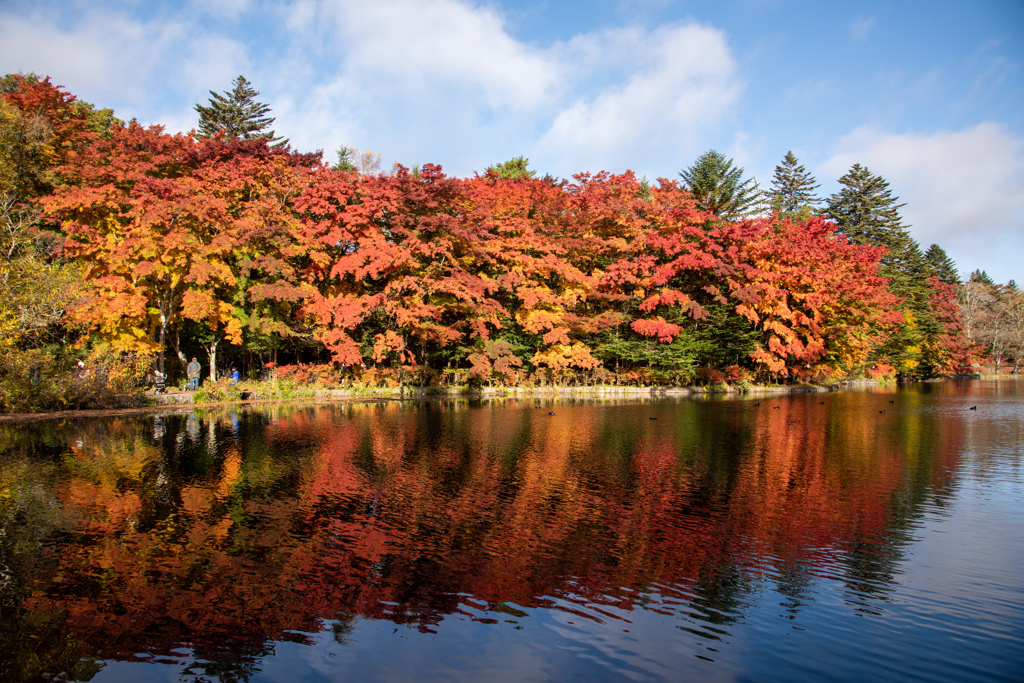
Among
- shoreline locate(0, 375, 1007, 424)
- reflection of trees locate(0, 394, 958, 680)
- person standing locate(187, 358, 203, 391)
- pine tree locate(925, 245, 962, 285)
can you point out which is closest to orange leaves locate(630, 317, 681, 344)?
shoreline locate(0, 375, 1007, 424)

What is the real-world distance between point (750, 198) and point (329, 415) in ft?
126

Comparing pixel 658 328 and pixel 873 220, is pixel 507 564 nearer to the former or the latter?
pixel 658 328

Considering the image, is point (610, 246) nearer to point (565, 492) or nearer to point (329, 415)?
point (329, 415)

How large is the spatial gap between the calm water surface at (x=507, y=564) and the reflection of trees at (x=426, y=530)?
0.12 ft

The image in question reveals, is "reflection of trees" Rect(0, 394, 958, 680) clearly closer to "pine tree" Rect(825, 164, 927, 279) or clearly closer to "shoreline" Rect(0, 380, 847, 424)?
"shoreline" Rect(0, 380, 847, 424)

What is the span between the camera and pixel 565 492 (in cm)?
902

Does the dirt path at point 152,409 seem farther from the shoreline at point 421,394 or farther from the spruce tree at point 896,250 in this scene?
the spruce tree at point 896,250

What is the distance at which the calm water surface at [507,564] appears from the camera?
4453mm

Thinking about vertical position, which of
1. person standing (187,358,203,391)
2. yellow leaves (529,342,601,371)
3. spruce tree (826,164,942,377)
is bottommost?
person standing (187,358,203,391)

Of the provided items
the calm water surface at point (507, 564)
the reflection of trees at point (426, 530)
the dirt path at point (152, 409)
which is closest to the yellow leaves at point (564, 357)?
the dirt path at point (152, 409)

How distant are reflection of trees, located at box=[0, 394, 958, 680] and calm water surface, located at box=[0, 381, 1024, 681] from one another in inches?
1.4

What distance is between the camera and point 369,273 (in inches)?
1031

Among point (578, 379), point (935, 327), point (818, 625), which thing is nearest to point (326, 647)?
point (818, 625)

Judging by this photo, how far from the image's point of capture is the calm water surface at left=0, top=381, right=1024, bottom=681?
445 centimetres
